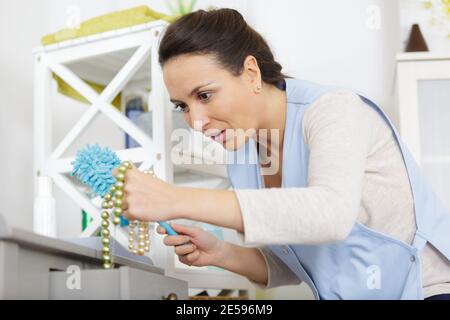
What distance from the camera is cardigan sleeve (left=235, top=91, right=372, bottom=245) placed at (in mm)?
729

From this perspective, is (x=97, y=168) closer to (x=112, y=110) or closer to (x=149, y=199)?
(x=149, y=199)

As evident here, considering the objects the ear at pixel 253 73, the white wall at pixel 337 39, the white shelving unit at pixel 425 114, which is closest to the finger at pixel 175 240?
the ear at pixel 253 73

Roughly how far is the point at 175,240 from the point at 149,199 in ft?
0.95

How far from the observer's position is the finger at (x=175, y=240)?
0.97 m

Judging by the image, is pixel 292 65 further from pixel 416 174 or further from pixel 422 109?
pixel 416 174

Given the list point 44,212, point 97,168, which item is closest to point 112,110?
point 44,212

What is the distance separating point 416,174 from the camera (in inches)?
37.6

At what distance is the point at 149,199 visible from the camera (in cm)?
70

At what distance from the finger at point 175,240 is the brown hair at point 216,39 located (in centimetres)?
28

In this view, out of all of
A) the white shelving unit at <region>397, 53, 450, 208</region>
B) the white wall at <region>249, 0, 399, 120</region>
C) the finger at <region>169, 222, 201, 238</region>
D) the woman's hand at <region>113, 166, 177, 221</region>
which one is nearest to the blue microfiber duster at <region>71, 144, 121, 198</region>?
the woman's hand at <region>113, 166, 177, 221</region>

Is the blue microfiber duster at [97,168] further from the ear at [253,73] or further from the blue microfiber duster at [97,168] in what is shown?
the ear at [253,73]

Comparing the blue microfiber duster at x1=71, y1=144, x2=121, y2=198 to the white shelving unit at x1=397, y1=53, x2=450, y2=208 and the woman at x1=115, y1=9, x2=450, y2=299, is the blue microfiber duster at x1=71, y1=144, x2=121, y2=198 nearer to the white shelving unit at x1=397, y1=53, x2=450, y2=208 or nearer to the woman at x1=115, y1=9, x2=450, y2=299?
the woman at x1=115, y1=9, x2=450, y2=299

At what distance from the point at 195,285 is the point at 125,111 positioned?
0.54 meters

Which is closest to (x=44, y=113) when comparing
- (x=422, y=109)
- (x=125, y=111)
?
(x=125, y=111)
